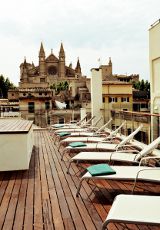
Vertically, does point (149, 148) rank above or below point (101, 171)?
above

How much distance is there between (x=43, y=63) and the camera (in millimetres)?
100812

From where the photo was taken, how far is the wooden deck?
10.2 feet

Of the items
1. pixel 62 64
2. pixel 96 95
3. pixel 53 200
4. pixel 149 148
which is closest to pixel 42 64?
pixel 62 64

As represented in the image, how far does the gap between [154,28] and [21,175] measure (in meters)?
10.6

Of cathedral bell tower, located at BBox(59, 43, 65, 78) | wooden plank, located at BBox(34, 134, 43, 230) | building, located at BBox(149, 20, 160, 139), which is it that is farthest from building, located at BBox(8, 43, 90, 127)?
wooden plank, located at BBox(34, 134, 43, 230)

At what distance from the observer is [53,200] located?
3791mm

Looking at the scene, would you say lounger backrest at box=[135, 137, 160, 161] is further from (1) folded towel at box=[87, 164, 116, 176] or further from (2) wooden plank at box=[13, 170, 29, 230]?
(2) wooden plank at box=[13, 170, 29, 230]

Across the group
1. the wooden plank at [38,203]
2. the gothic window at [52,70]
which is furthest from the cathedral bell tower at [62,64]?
the wooden plank at [38,203]

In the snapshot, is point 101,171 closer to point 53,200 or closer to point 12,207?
point 53,200

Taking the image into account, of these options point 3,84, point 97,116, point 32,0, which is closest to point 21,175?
point 97,116

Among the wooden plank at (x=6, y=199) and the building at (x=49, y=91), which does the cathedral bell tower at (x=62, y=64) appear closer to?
the building at (x=49, y=91)

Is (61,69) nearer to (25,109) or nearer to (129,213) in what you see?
(25,109)

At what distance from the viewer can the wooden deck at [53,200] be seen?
3.10 meters

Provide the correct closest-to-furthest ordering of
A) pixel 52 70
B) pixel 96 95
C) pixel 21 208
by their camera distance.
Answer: pixel 21 208 → pixel 96 95 → pixel 52 70
